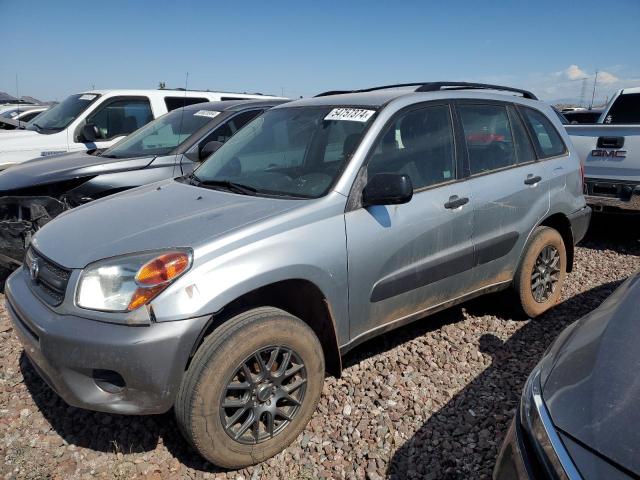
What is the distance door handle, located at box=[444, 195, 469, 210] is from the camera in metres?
3.11

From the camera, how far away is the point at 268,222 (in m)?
2.43

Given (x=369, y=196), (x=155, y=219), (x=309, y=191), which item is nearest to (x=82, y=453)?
(x=155, y=219)

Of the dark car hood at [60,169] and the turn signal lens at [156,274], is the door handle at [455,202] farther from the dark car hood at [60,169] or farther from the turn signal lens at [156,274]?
the dark car hood at [60,169]

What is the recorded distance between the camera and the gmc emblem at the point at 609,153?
550cm

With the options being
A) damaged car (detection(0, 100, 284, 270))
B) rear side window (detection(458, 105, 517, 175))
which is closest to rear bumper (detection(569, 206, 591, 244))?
rear side window (detection(458, 105, 517, 175))

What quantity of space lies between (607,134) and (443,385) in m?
4.17

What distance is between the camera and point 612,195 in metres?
5.62

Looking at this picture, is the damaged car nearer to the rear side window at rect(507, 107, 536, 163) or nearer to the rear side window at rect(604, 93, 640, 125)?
the rear side window at rect(507, 107, 536, 163)

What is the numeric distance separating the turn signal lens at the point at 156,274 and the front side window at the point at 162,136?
3.31m

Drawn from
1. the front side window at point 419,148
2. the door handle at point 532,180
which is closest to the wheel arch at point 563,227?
the door handle at point 532,180

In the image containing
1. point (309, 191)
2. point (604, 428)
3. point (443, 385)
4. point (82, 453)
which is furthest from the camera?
point (443, 385)

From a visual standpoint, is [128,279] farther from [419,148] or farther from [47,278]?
[419,148]

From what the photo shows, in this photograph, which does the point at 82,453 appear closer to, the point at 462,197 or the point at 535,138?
the point at 462,197

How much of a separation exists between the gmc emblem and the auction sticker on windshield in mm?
3948
